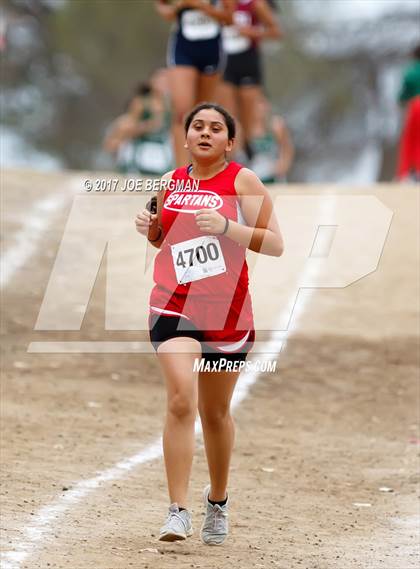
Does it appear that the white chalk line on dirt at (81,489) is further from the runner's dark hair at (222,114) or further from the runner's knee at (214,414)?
the runner's dark hair at (222,114)

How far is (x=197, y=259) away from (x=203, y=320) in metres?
0.28

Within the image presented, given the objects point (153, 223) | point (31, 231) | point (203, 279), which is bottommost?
point (31, 231)

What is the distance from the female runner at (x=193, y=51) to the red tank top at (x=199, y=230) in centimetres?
616

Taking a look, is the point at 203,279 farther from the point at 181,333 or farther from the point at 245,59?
the point at 245,59

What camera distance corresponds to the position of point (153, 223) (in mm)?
7137

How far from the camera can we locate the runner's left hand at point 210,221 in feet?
22.5

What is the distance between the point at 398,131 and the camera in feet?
131

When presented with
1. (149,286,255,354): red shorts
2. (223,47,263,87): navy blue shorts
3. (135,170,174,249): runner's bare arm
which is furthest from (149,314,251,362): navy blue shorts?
(223,47,263,87): navy blue shorts

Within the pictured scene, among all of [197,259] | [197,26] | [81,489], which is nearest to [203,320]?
[197,259]

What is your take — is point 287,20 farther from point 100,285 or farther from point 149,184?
point 149,184

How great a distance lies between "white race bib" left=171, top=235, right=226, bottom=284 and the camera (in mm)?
7043

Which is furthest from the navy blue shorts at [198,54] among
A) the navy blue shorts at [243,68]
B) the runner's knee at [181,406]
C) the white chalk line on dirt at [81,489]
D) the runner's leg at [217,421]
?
the runner's knee at [181,406]

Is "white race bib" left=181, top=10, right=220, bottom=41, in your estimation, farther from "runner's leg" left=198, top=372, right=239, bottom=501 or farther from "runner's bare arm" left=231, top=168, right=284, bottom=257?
"runner's leg" left=198, top=372, right=239, bottom=501

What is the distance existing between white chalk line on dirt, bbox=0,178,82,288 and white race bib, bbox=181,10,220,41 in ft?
8.26
